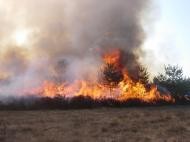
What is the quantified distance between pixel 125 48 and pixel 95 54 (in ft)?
16.2

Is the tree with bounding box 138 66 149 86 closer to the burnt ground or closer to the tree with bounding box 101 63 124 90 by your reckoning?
the tree with bounding box 101 63 124 90

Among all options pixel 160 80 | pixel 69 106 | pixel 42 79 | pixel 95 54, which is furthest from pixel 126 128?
pixel 160 80

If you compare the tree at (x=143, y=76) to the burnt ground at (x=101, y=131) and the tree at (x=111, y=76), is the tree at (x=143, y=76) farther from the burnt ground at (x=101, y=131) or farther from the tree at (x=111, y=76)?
the burnt ground at (x=101, y=131)

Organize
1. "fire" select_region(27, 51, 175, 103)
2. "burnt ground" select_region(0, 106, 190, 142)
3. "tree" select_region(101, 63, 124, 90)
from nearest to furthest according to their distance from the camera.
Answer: "burnt ground" select_region(0, 106, 190, 142) < "fire" select_region(27, 51, 175, 103) < "tree" select_region(101, 63, 124, 90)

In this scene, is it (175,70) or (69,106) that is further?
(175,70)

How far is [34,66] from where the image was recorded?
212ft

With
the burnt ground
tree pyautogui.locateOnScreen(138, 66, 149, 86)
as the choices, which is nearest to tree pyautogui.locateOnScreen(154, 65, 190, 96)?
tree pyautogui.locateOnScreen(138, 66, 149, 86)

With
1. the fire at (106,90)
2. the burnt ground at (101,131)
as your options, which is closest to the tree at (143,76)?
the fire at (106,90)

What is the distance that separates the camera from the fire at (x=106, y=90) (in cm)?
5291

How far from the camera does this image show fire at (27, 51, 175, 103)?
52.9 meters

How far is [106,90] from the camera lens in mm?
55656

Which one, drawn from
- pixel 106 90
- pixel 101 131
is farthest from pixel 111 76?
pixel 101 131

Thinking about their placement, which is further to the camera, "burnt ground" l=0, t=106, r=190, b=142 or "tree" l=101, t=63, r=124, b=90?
"tree" l=101, t=63, r=124, b=90

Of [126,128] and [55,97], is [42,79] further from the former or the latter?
[126,128]
